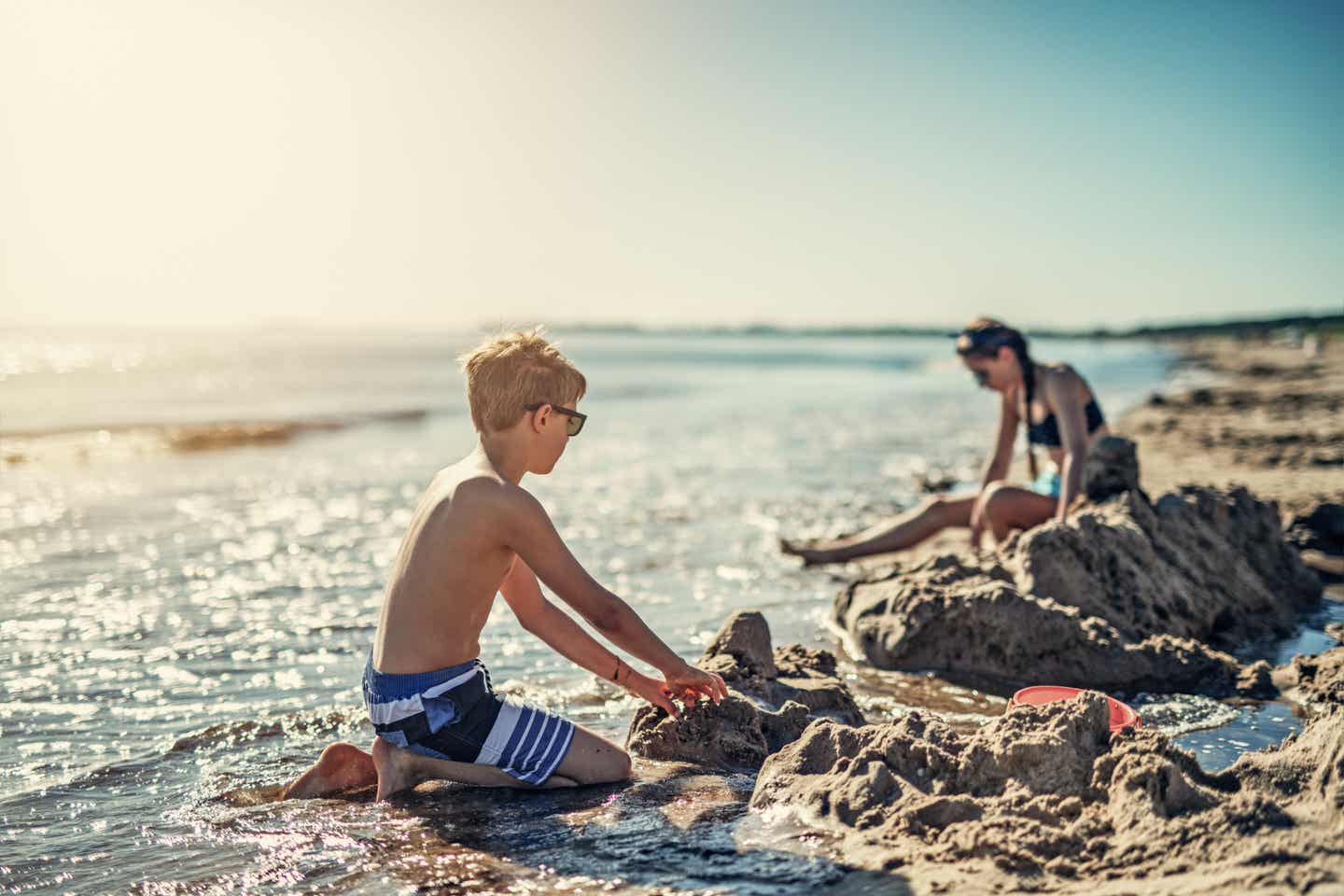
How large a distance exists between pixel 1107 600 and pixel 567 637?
129 inches

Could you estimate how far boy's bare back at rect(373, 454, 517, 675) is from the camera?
3.49 meters

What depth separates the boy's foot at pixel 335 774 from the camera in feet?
12.3

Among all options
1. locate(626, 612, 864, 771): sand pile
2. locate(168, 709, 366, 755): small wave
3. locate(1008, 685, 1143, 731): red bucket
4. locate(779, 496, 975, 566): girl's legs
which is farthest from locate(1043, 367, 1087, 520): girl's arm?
locate(168, 709, 366, 755): small wave

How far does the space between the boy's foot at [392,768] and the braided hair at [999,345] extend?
4.67 m

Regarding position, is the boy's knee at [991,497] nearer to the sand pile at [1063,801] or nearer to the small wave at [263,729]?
the sand pile at [1063,801]

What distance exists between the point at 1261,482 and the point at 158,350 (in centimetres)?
5808

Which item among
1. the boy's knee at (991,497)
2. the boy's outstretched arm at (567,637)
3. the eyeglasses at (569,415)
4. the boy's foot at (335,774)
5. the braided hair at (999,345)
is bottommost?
the boy's foot at (335,774)

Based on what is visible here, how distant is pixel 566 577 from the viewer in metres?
3.51

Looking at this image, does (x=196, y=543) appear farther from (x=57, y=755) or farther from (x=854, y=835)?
(x=854, y=835)

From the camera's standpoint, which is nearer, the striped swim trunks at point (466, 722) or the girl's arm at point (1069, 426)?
the striped swim trunks at point (466, 722)

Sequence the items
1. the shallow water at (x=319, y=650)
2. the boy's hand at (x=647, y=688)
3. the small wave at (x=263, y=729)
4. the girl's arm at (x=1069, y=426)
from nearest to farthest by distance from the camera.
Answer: the shallow water at (x=319, y=650) → the boy's hand at (x=647, y=688) → the small wave at (x=263, y=729) → the girl's arm at (x=1069, y=426)

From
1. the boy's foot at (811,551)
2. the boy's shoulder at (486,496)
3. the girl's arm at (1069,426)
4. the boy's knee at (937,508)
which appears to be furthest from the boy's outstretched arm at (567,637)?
the boy's knee at (937,508)

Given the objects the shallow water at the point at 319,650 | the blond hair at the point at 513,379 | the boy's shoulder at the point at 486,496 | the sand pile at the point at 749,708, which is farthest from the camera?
the sand pile at the point at 749,708

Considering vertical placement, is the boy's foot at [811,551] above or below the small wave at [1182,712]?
above
